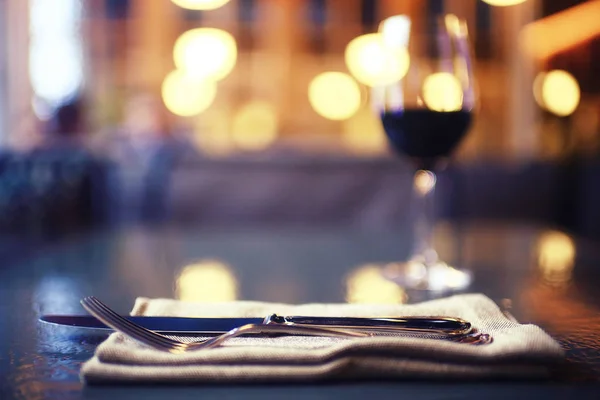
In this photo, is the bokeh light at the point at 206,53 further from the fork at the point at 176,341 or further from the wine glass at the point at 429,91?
the fork at the point at 176,341


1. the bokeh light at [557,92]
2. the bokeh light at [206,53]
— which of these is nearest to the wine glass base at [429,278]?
the bokeh light at [557,92]

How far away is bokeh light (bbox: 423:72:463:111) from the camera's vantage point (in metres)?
0.58

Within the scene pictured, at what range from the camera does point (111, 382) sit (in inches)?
10.0

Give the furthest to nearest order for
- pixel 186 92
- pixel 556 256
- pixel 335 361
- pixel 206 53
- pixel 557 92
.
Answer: pixel 186 92
pixel 206 53
pixel 557 92
pixel 556 256
pixel 335 361

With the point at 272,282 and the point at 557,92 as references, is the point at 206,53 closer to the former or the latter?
the point at 557,92

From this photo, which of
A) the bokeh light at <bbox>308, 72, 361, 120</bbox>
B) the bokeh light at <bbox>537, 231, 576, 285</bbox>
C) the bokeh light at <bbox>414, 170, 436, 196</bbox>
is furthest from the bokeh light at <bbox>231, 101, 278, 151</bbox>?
the bokeh light at <bbox>414, 170, 436, 196</bbox>

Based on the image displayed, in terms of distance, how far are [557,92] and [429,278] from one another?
584 centimetres

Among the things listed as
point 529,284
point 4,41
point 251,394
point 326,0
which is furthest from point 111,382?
point 326,0

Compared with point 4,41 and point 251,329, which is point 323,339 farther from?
point 4,41

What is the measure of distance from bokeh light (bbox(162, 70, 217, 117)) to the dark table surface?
6.25 m

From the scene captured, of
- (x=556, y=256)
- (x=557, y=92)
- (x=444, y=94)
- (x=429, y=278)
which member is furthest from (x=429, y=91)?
(x=557, y=92)

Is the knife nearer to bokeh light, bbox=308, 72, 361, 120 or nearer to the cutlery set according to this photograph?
the cutlery set

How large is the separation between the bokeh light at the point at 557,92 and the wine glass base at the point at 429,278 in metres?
4.66

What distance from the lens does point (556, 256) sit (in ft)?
2.39
